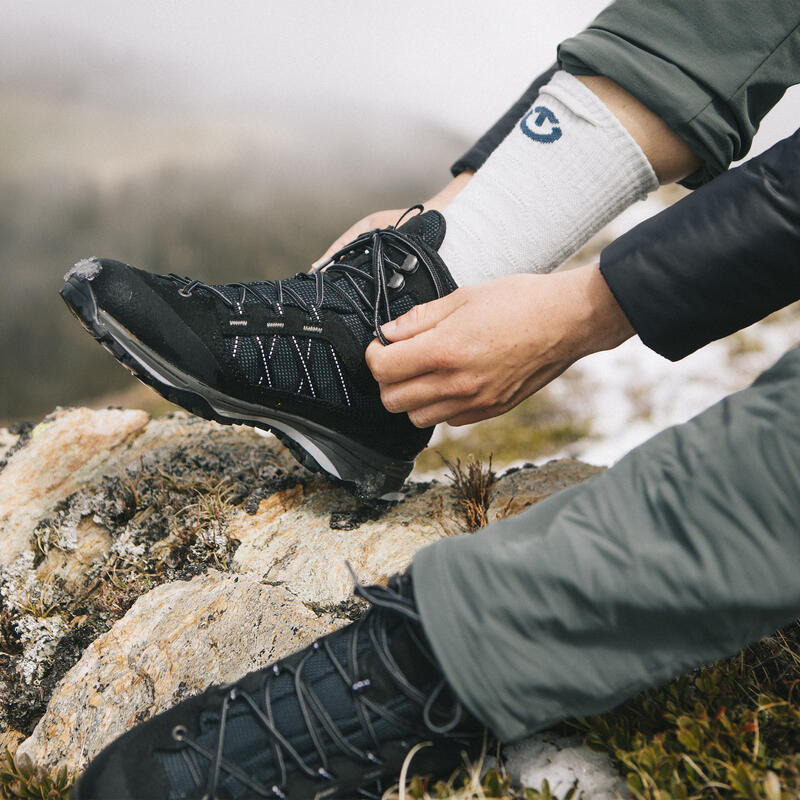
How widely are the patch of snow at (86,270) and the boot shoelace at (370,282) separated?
1.05ft

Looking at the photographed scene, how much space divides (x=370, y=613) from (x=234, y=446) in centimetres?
198

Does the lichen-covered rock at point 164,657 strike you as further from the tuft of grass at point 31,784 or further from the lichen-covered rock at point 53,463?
the lichen-covered rock at point 53,463

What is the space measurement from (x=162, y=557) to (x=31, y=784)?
1.03 metres

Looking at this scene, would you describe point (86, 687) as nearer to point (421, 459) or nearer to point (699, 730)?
point (699, 730)

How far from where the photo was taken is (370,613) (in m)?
1.85

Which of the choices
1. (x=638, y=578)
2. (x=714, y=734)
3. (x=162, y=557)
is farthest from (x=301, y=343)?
(x=714, y=734)

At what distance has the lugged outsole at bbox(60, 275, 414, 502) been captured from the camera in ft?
7.94

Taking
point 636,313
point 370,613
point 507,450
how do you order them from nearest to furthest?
point 370,613 < point 636,313 < point 507,450

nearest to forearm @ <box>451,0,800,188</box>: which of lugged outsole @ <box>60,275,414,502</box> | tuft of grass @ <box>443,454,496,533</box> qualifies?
tuft of grass @ <box>443,454,496,533</box>

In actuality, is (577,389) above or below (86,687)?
below

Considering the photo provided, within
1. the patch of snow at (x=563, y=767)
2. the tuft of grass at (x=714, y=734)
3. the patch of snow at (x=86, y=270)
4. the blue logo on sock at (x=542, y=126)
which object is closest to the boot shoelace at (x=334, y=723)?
the patch of snow at (x=563, y=767)

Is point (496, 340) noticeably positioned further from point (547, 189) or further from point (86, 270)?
point (86, 270)

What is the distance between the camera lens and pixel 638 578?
4.75ft

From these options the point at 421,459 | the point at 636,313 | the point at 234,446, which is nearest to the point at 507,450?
the point at 421,459
